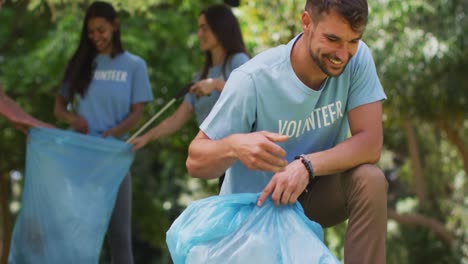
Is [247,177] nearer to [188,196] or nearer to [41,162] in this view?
[41,162]

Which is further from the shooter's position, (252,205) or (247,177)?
(247,177)

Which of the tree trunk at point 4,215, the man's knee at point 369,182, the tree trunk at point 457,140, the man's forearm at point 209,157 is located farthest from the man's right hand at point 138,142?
the tree trunk at point 457,140

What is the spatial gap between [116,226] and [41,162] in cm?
56

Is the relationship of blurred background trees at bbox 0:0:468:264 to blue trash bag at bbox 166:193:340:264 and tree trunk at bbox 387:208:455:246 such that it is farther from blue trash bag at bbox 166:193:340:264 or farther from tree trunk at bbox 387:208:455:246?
blue trash bag at bbox 166:193:340:264

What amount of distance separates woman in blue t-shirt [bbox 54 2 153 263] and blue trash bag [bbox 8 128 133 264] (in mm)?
188

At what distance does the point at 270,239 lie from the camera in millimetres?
2865

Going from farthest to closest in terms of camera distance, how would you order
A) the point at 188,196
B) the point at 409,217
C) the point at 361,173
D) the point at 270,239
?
the point at 188,196, the point at 409,217, the point at 361,173, the point at 270,239

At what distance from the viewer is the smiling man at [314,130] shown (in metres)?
2.97

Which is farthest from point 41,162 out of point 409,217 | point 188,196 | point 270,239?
point 188,196

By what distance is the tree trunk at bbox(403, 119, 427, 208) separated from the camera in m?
14.2

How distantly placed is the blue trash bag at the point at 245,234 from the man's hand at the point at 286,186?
0.04m

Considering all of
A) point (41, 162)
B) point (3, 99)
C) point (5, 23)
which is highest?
point (3, 99)

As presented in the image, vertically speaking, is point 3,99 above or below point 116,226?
above

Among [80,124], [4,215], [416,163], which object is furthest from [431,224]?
[80,124]
